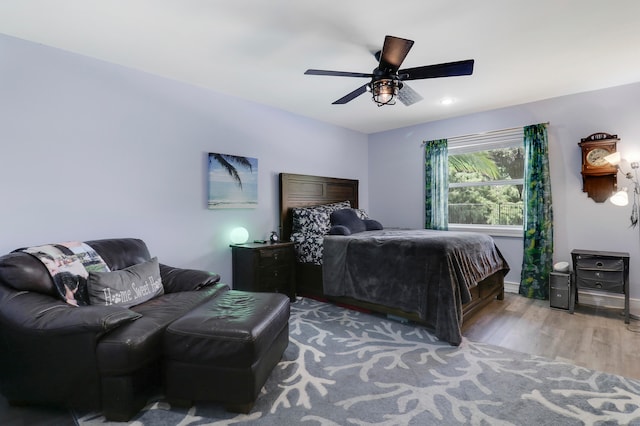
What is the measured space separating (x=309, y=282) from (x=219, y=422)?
7.51 feet

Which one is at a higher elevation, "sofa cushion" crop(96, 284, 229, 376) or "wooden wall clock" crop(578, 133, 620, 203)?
"wooden wall clock" crop(578, 133, 620, 203)

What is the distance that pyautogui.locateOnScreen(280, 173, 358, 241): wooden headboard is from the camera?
425 cm

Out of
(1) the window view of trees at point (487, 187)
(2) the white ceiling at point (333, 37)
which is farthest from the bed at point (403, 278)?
(2) the white ceiling at point (333, 37)

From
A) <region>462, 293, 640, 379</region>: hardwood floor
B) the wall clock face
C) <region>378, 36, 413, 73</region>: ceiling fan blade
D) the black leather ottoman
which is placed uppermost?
<region>378, 36, 413, 73</region>: ceiling fan blade

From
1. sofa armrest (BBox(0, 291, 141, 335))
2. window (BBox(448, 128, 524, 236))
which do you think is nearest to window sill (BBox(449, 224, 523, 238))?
window (BBox(448, 128, 524, 236))

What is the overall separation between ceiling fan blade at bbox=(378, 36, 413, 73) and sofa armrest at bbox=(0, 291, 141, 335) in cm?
225

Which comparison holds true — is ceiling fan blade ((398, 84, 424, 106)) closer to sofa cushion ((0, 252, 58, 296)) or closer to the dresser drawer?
the dresser drawer

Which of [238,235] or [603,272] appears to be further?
[238,235]

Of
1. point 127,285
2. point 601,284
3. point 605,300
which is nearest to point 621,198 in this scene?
point 601,284

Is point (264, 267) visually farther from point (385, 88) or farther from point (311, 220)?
point (385, 88)

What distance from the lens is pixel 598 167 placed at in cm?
357

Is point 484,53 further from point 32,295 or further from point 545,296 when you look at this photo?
point 32,295

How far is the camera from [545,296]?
12.8ft

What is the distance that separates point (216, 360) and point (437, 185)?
409cm
